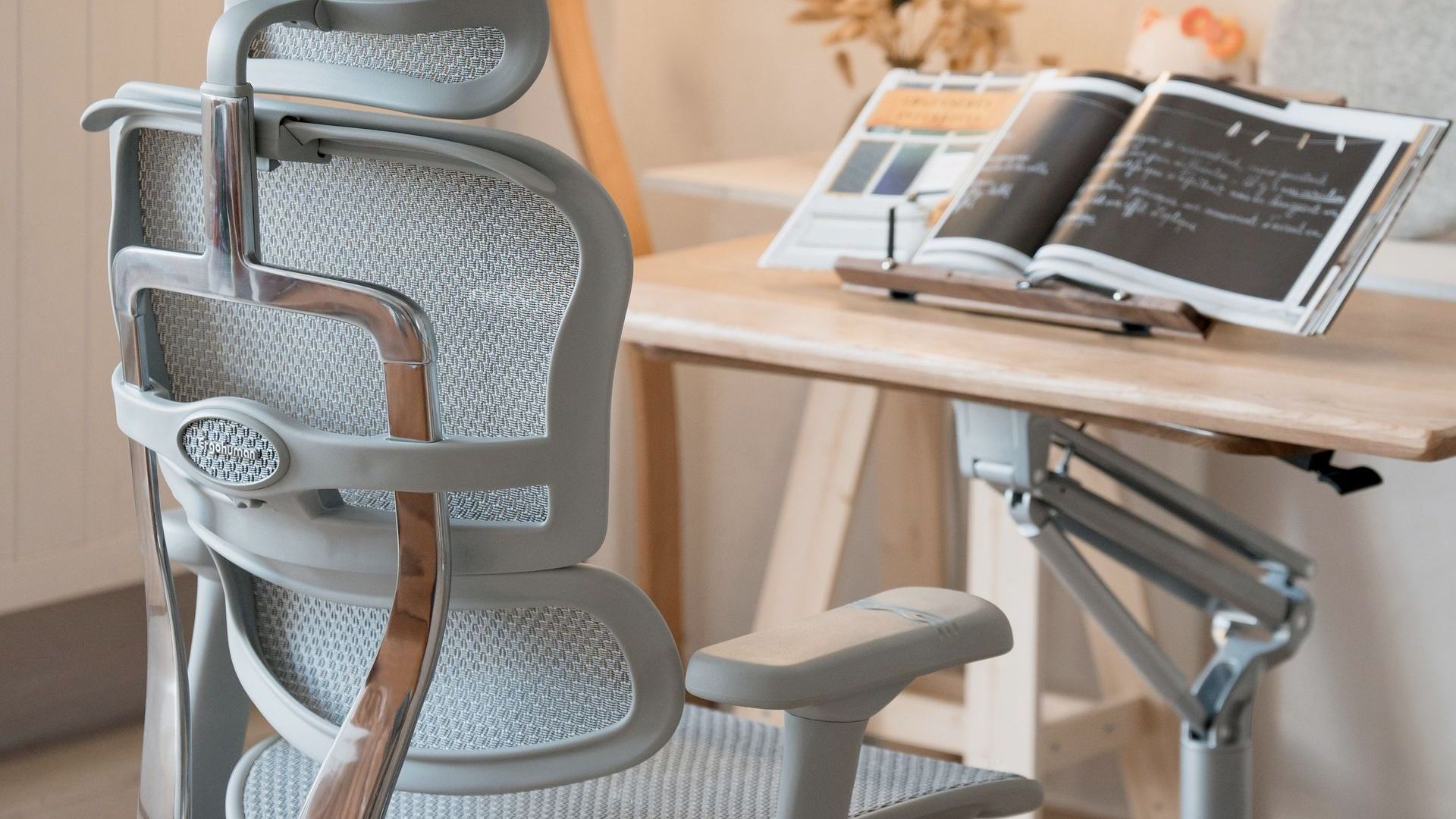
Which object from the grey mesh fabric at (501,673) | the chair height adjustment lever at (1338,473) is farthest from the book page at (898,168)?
the grey mesh fabric at (501,673)

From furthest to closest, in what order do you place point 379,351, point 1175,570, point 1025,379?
point 1175,570, point 1025,379, point 379,351

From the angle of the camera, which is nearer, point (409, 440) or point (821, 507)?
point (409, 440)

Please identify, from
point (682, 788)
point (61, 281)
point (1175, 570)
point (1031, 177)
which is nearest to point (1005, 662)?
point (1175, 570)

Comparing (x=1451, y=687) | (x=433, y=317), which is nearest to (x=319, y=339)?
(x=433, y=317)

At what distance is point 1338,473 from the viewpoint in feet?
3.71

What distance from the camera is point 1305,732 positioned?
2.14 metres

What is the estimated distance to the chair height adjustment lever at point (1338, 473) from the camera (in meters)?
1.10

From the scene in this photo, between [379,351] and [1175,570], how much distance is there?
805 mm

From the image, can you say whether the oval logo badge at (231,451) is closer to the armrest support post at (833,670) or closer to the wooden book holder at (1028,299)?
the armrest support post at (833,670)

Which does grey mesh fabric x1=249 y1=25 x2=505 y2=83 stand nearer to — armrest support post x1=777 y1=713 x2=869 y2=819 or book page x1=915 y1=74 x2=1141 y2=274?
armrest support post x1=777 y1=713 x2=869 y2=819

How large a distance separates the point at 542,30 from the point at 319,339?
0.61ft

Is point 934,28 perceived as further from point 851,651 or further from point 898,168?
point 851,651

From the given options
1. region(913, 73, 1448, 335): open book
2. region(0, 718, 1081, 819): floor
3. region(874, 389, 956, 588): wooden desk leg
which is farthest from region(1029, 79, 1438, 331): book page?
region(0, 718, 1081, 819): floor

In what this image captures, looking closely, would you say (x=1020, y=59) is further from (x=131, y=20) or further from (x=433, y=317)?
(x=433, y=317)
